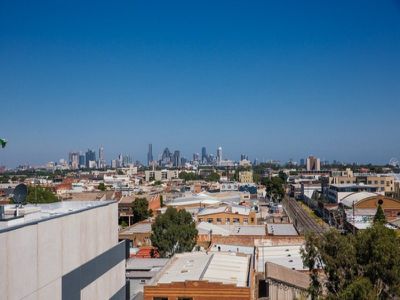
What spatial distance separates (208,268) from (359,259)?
510cm

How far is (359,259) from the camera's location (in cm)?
1409

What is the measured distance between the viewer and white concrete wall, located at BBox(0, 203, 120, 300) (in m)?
7.84

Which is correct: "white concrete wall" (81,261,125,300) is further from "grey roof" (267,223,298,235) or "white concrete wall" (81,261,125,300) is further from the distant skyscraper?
the distant skyscraper

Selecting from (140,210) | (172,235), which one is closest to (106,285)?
(172,235)

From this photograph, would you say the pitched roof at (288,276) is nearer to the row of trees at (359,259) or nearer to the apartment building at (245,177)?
the row of trees at (359,259)

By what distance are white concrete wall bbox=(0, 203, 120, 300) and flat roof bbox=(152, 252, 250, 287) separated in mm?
3909

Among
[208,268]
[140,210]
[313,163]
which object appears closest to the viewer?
[208,268]

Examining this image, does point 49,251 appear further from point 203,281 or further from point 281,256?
point 281,256

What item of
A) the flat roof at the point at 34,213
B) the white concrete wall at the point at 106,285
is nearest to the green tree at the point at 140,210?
the white concrete wall at the point at 106,285

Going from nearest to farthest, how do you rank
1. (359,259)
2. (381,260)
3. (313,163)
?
(381,260) → (359,259) → (313,163)

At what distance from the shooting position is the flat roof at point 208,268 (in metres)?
15.8

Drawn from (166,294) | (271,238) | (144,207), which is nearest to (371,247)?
(166,294)

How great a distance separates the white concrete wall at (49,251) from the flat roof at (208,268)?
Answer: 391cm

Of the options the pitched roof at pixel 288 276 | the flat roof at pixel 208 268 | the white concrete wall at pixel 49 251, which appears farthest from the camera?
the pitched roof at pixel 288 276
